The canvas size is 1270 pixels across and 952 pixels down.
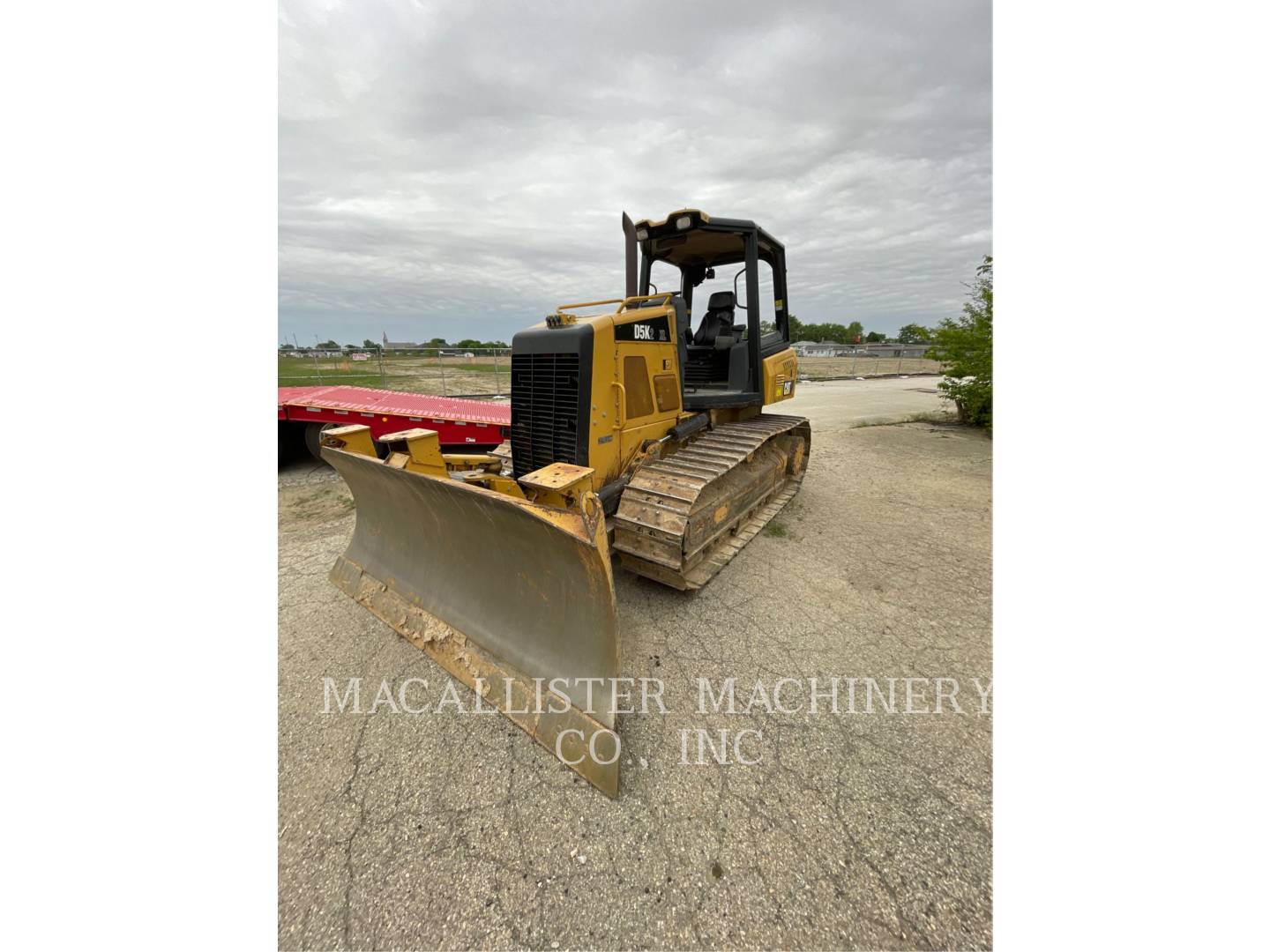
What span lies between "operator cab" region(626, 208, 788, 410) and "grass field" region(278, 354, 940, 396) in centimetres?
202

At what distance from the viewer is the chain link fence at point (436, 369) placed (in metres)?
15.4

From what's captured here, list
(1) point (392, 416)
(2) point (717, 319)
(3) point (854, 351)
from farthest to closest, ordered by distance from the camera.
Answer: (3) point (854, 351) → (1) point (392, 416) → (2) point (717, 319)

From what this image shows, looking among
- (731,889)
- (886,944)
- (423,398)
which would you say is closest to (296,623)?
(731,889)

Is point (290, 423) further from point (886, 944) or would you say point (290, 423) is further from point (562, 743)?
point (886, 944)

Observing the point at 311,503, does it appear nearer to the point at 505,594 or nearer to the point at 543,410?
the point at 543,410

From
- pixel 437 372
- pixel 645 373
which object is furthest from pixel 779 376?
pixel 437 372

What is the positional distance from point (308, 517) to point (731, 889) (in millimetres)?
5282

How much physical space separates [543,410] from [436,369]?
22954 millimetres

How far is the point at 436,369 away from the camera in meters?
23.8

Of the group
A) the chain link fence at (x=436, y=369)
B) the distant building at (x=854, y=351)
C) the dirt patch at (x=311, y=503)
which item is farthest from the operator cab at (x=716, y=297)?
the distant building at (x=854, y=351)

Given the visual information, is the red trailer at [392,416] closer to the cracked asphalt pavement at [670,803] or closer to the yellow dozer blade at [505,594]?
the yellow dozer blade at [505,594]

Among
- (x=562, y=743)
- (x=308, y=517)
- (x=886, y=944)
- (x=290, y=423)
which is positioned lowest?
(x=886, y=944)

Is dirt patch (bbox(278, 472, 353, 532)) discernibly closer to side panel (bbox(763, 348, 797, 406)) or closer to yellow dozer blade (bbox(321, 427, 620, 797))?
yellow dozer blade (bbox(321, 427, 620, 797))

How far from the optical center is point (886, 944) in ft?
4.75
